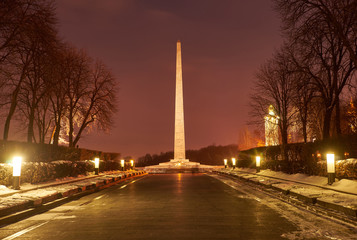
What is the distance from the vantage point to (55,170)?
72.0 ft

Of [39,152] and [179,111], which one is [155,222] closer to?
[39,152]

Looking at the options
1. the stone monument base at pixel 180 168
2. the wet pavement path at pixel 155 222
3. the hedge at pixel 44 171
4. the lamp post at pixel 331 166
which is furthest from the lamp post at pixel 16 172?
the stone monument base at pixel 180 168

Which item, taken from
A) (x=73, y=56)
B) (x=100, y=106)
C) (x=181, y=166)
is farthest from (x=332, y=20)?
(x=181, y=166)

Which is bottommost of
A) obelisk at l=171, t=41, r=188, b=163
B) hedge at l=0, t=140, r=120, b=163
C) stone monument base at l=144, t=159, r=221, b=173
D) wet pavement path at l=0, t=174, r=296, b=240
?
wet pavement path at l=0, t=174, r=296, b=240

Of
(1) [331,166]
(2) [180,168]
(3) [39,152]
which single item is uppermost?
(3) [39,152]

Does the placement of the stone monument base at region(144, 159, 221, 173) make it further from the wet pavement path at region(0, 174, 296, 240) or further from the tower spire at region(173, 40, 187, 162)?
the wet pavement path at region(0, 174, 296, 240)

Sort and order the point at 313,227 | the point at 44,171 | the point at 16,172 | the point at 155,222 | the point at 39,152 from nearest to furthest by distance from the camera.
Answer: the point at 313,227
the point at 155,222
the point at 16,172
the point at 44,171
the point at 39,152

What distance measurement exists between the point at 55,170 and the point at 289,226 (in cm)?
1757

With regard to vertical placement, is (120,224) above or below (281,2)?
below

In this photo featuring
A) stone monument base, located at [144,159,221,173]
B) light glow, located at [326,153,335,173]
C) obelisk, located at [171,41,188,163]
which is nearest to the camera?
light glow, located at [326,153,335,173]

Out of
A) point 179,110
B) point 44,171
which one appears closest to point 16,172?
point 44,171

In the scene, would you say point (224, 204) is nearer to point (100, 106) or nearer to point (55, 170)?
point (55, 170)

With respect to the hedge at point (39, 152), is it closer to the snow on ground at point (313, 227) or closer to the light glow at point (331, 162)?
the snow on ground at point (313, 227)

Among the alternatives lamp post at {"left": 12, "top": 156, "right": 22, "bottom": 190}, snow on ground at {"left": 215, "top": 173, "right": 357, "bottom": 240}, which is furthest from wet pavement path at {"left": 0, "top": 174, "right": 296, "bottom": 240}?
lamp post at {"left": 12, "top": 156, "right": 22, "bottom": 190}
